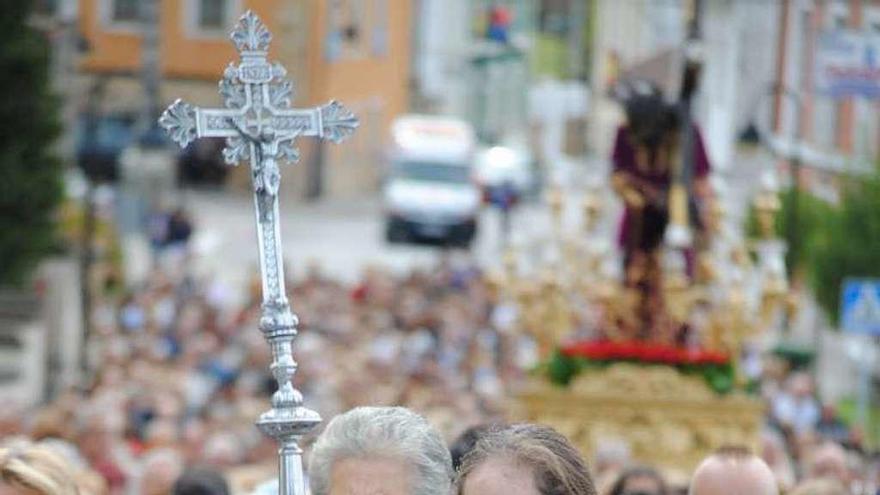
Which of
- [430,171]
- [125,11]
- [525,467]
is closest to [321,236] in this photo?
[430,171]

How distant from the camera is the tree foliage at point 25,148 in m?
29.2

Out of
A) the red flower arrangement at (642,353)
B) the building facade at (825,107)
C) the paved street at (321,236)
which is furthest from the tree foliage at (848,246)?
the red flower arrangement at (642,353)

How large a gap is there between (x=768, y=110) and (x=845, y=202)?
24.1 ft

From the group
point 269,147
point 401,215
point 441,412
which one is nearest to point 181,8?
point 401,215

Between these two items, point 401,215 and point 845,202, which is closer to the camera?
point 845,202

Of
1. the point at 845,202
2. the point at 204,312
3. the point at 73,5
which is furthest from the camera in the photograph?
the point at 845,202

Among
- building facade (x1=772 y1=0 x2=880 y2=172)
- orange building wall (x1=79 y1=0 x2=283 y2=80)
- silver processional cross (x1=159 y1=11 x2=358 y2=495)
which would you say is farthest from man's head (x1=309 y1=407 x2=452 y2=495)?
orange building wall (x1=79 y1=0 x2=283 y2=80)

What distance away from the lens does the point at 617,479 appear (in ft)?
36.6

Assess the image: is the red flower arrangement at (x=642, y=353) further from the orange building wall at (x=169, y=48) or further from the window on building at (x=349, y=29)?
the orange building wall at (x=169, y=48)

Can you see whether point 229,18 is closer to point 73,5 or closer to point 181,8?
point 181,8

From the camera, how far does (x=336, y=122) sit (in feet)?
21.3

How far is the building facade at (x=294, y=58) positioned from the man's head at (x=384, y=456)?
53.3 metres

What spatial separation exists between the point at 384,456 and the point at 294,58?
5644 centimetres

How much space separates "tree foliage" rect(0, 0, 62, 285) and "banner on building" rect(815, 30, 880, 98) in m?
7.16
